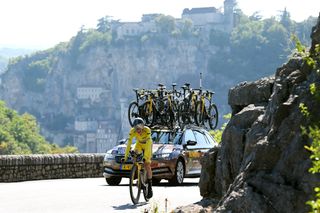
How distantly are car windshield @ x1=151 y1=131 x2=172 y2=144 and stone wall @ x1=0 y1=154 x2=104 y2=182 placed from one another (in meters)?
3.63

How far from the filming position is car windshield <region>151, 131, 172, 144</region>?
70.3 feet

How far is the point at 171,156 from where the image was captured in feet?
67.2

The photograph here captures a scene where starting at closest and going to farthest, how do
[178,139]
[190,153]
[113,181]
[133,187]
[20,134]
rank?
1. [133,187]
2. [113,181]
3. [190,153]
4. [178,139]
5. [20,134]

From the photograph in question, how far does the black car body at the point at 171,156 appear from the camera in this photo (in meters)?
20.3

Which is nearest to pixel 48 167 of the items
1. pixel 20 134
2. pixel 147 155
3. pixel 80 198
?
pixel 80 198

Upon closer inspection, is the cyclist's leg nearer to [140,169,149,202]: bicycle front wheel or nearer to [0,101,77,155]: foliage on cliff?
[140,169,149,202]: bicycle front wheel

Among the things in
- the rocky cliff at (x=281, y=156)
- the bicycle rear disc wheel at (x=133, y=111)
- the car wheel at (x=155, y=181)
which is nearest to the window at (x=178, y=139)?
the car wheel at (x=155, y=181)

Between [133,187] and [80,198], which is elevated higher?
[133,187]

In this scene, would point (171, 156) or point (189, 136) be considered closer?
point (171, 156)

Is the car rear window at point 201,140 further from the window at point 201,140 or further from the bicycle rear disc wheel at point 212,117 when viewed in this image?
the bicycle rear disc wheel at point 212,117

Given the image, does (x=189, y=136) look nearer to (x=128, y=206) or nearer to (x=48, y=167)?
(x=48, y=167)

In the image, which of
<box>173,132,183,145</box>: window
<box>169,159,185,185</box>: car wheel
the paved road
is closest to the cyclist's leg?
the paved road

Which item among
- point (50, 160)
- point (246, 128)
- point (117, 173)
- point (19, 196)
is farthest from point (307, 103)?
point (50, 160)

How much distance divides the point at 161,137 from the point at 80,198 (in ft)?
18.8
